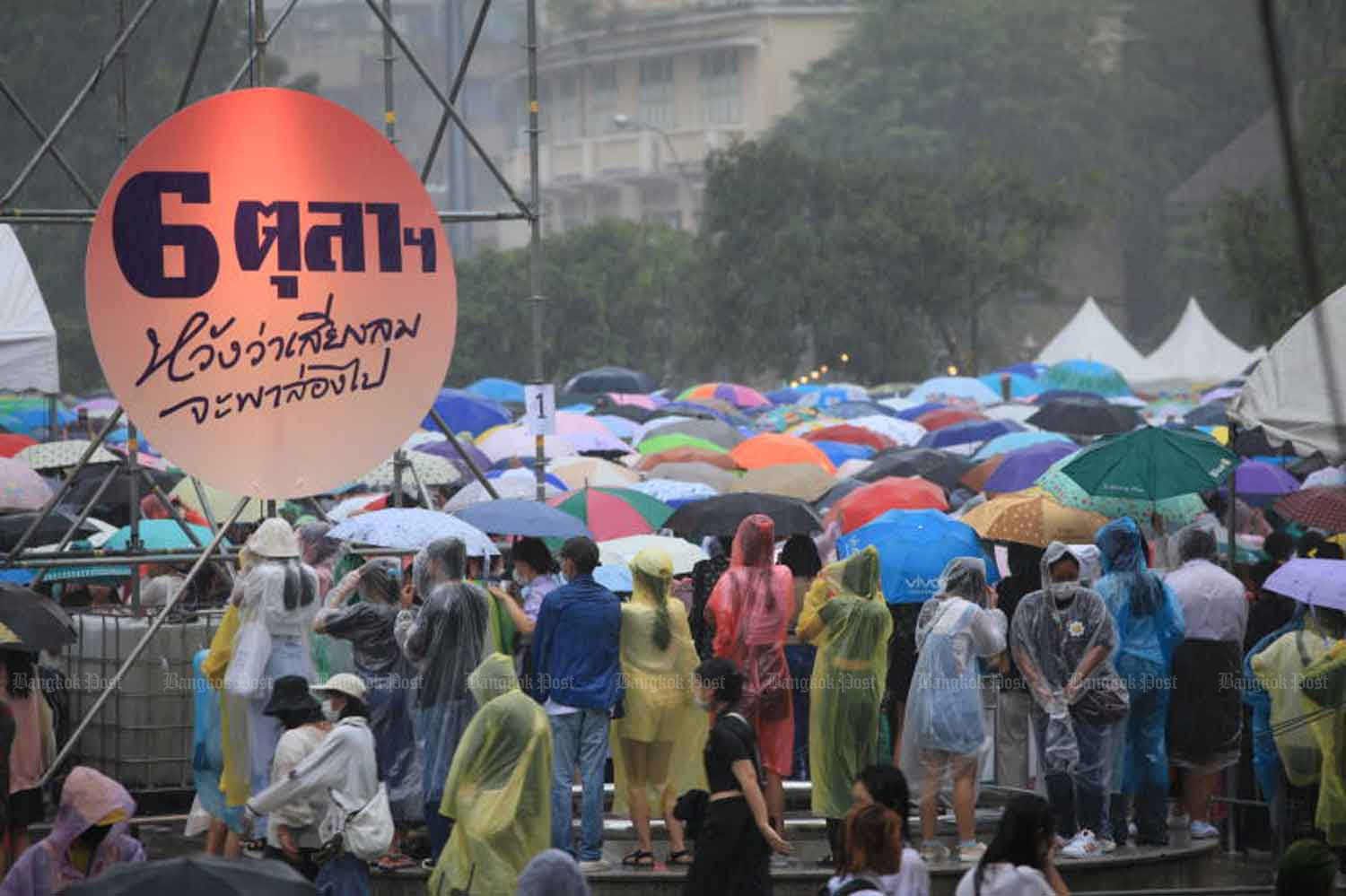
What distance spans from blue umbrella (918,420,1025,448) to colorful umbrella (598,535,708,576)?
10040 mm

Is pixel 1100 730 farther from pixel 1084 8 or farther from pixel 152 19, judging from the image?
pixel 1084 8

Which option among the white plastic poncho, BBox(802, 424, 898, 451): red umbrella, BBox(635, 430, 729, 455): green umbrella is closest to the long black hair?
the white plastic poncho

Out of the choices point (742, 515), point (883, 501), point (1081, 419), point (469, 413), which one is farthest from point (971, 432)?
point (742, 515)

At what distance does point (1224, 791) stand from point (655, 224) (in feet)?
185

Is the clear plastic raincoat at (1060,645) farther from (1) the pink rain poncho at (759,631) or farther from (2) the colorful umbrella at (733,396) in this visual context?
(2) the colorful umbrella at (733,396)

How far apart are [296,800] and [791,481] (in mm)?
9532

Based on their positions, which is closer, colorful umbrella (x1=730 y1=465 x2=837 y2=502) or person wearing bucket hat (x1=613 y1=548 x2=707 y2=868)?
person wearing bucket hat (x1=613 y1=548 x2=707 y2=868)

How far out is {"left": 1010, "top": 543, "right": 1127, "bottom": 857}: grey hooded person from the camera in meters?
11.6

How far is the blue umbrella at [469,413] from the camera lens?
27109 millimetres

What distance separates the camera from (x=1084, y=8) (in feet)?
268

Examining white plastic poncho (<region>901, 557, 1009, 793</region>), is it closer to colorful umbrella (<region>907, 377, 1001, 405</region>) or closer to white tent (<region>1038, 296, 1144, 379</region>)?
colorful umbrella (<region>907, 377, 1001, 405</region>)

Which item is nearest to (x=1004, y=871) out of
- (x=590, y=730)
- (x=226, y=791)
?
(x=590, y=730)

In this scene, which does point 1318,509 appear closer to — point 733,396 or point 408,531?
point 408,531

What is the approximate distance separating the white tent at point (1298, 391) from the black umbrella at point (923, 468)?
23.6 feet
